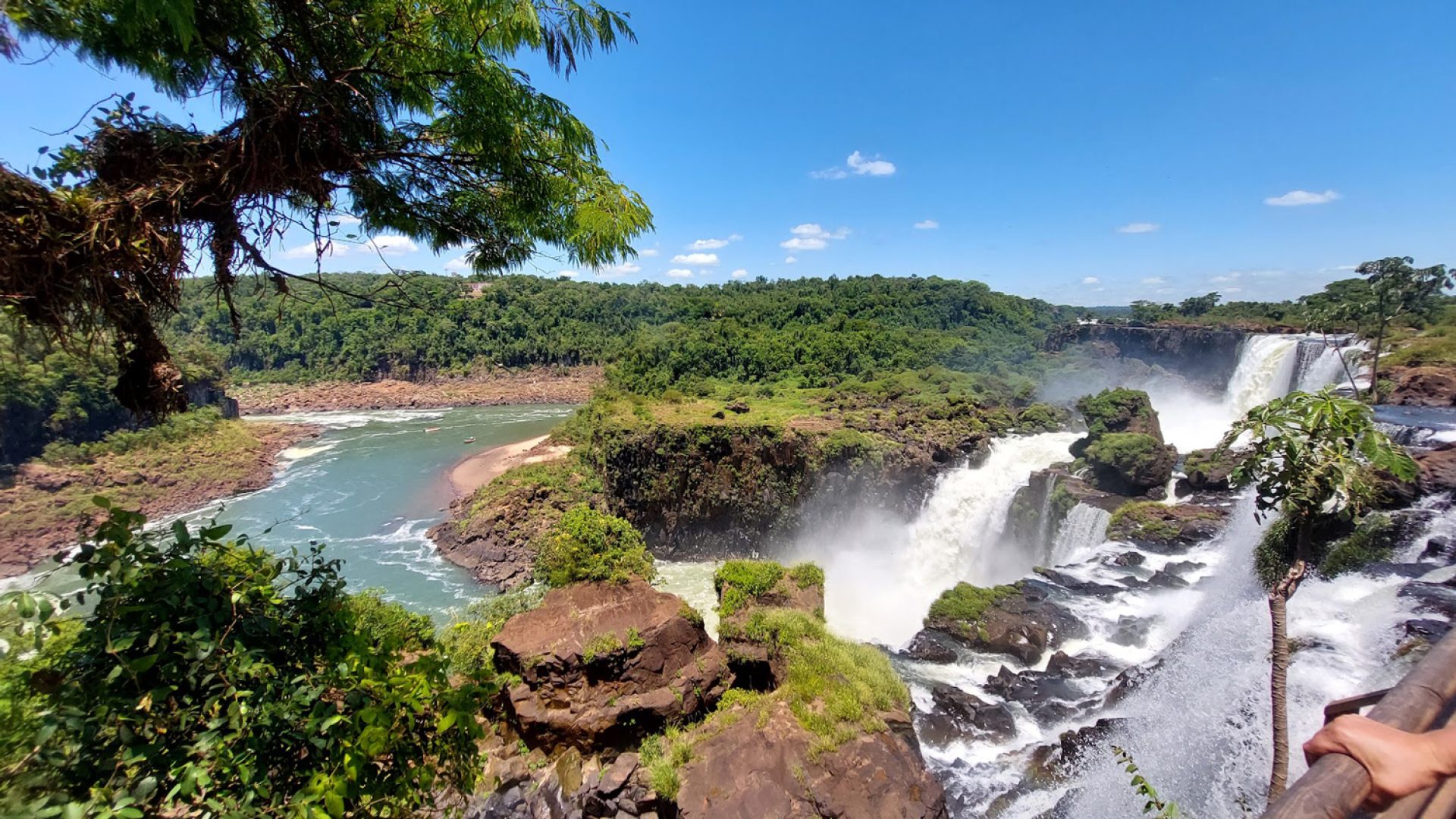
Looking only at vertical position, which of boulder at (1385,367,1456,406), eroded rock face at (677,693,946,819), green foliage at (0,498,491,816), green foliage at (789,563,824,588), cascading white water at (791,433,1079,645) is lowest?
cascading white water at (791,433,1079,645)

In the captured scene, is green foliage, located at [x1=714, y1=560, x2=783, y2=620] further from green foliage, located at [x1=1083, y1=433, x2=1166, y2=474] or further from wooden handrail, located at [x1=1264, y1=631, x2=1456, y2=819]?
green foliage, located at [x1=1083, y1=433, x2=1166, y2=474]

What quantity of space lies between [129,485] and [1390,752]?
38.8 meters

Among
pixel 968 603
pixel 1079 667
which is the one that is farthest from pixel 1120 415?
pixel 1079 667

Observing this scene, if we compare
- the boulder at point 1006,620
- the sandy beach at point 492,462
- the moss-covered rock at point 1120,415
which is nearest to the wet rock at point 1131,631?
the boulder at point 1006,620

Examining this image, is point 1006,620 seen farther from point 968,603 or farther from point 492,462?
point 492,462

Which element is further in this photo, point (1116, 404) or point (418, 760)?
point (1116, 404)

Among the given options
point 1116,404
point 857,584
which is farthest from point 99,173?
point 1116,404

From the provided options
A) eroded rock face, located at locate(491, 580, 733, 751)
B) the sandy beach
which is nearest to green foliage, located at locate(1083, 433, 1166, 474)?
eroded rock face, located at locate(491, 580, 733, 751)

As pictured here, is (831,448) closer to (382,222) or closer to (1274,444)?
(1274,444)

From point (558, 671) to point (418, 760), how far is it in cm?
617

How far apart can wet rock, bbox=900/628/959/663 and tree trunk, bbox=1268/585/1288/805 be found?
275 inches

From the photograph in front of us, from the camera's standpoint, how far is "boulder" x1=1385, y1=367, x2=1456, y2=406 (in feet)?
51.2

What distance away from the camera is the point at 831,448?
22703 mm

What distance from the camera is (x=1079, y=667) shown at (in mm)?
11344
